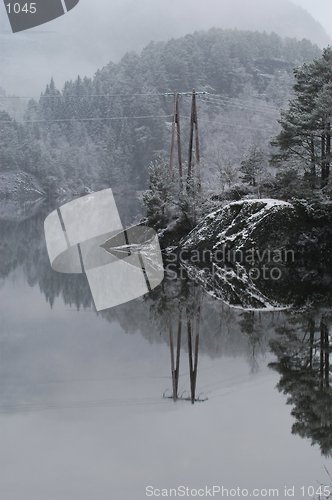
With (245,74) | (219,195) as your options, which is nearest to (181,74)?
(245,74)

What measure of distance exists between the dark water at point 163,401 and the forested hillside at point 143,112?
9310cm

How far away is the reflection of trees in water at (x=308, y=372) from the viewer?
734cm

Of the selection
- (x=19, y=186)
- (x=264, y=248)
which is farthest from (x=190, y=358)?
(x=19, y=186)

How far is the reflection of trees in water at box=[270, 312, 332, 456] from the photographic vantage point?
734 centimetres

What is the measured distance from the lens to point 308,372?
9258 mm

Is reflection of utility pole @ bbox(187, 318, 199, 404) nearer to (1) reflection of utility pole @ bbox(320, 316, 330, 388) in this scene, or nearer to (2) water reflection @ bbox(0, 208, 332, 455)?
(2) water reflection @ bbox(0, 208, 332, 455)

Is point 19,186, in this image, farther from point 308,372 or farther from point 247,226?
point 308,372

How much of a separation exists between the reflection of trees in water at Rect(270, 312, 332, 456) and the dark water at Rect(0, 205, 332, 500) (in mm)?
21

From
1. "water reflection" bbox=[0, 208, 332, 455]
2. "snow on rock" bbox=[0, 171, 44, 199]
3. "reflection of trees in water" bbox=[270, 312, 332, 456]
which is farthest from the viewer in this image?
"snow on rock" bbox=[0, 171, 44, 199]

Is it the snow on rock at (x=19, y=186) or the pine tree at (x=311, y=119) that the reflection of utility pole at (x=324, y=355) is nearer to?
the pine tree at (x=311, y=119)

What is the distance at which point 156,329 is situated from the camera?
1270 cm

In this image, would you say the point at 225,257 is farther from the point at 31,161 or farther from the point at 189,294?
the point at 31,161

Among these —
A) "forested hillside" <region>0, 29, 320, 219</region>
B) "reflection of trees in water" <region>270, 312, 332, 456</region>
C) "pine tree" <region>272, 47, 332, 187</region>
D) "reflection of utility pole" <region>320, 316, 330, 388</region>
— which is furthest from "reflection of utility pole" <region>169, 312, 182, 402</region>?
"forested hillside" <region>0, 29, 320, 219</region>

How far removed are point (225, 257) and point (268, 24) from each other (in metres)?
167
